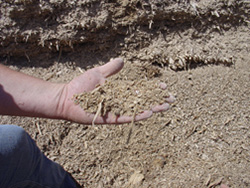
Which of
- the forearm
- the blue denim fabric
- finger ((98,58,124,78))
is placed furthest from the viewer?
finger ((98,58,124,78))

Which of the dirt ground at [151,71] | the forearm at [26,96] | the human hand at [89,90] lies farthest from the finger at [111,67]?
the dirt ground at [151,71]

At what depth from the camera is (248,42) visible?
2744 millimetres

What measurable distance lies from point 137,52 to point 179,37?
59 cm

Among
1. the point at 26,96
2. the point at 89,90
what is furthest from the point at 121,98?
the point at 26,96

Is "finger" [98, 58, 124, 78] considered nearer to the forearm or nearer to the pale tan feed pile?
the pale tan feed pile

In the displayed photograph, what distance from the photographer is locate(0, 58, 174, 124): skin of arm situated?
1670 mm

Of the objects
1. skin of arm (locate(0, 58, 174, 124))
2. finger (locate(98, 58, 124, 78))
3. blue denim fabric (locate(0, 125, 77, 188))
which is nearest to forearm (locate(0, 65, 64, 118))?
skin of arm (locate(0, 58, 174, 124))

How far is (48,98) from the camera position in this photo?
5.85ft

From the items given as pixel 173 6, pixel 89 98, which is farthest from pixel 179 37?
pixel 89 98

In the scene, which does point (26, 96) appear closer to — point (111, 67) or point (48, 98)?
point (48, 98)

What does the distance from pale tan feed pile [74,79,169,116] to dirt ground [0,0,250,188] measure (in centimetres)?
52

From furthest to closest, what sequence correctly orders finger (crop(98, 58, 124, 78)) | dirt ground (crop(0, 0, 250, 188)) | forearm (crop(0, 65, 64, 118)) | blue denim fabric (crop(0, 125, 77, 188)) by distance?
dirt ground (crop(0, 0, 250, 188)) → finger (crop(98, 58, 124, 78)) → forearm (crop(0, 65, 64, 118)) → blue denim fabric (crop(0, 125, 77, 188))

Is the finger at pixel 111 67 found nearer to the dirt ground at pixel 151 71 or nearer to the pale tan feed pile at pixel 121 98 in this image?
the pale tan feed pile at pixel 121 98

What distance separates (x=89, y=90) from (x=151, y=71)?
39.1 inches
